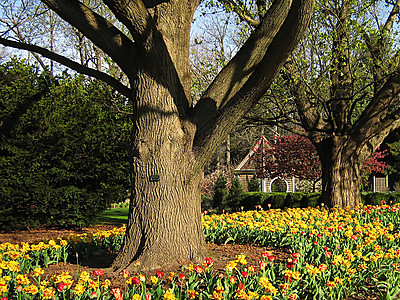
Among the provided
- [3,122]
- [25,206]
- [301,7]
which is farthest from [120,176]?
[301,7]

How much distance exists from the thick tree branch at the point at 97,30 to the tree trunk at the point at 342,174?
19.6ft

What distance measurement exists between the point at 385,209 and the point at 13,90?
8559 millimetres

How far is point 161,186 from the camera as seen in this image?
4.58m

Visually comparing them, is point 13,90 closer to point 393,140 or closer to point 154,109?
point 154,109

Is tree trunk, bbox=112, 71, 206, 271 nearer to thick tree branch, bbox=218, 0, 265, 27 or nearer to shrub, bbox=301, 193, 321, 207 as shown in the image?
thick tree branch, bbox=218, 0, 265, 27

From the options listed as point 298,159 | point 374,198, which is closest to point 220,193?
point 298,159

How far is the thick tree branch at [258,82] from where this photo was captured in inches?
168

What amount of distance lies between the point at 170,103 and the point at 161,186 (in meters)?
0.95

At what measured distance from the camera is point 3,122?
384 inches

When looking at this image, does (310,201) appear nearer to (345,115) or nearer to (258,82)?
(345,115)

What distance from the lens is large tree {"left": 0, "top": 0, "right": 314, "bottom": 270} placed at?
4.45 meters

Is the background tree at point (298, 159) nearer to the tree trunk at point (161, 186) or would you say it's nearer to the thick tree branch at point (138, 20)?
the tree trunk at point (161, 186)

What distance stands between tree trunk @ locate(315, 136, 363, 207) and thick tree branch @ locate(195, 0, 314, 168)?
5363mm

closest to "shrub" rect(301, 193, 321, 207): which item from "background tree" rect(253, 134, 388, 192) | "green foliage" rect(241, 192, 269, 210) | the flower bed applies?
"background tree" rect(253, 134, 388, 192)
